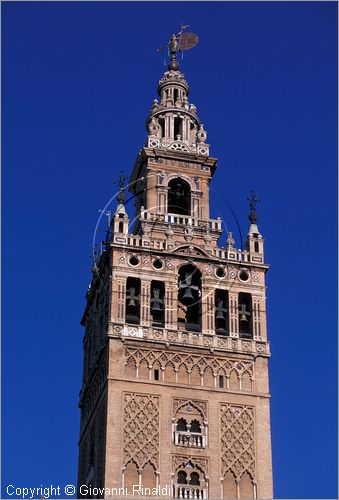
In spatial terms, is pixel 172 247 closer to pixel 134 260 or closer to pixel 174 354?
pixel 134 260

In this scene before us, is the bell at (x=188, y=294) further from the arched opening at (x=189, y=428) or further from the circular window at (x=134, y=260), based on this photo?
the arched opening at (x=189, y=428)

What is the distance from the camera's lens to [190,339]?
182ft

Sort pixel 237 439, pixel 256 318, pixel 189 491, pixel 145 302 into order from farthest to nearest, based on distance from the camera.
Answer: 1. pixel 256 318
2. pixel 145 302
3. pixel 237 439
4. pixel 189 491

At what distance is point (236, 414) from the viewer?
178 feet

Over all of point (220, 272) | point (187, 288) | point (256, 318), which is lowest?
point (256, 318)

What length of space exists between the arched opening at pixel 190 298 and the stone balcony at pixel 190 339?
121cm

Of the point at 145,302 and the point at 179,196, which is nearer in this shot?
the point at 145,302

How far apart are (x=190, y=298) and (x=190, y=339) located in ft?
7.61

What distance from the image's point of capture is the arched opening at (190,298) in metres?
57.1

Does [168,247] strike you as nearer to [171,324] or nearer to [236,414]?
[171,324]

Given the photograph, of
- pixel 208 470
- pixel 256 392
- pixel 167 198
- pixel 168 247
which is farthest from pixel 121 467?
pixel 167 198

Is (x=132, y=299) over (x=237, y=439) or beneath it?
over

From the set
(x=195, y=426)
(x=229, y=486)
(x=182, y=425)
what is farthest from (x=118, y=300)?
(x=229, y=486)

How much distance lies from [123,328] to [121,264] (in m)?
3.13
